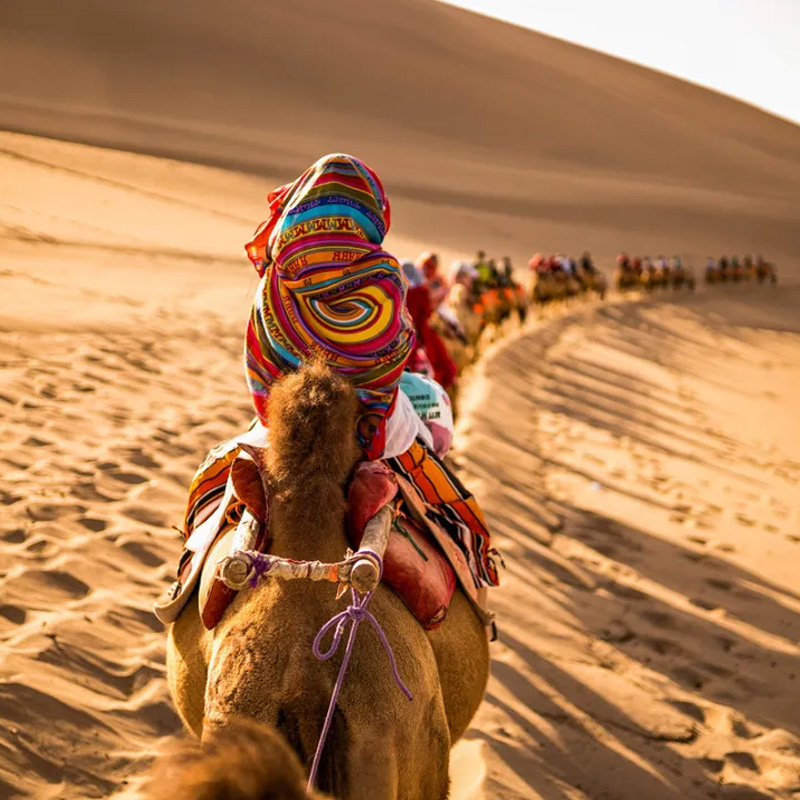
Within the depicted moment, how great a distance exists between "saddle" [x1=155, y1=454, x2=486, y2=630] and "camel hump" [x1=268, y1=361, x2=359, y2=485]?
0.10 meters

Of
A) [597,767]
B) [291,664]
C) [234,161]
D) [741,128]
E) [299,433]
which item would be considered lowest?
[597,767]

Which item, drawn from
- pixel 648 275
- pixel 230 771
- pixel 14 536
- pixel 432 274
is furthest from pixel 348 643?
pixel 648 275

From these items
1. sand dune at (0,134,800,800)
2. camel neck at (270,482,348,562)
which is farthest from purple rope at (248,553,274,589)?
sand dune at (0,134,800,800)

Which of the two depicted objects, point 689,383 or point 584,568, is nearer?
point 584,568

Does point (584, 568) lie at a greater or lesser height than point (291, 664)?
lesser

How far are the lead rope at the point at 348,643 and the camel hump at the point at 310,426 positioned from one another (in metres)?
0.35

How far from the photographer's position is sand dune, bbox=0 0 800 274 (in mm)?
42281

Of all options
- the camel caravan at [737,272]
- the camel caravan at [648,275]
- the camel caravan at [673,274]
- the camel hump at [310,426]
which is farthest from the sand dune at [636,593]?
the camel caravan at [737,272]

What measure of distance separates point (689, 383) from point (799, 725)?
12761 mm

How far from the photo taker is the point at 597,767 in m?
4.54

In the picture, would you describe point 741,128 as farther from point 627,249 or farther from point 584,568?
point 584,568

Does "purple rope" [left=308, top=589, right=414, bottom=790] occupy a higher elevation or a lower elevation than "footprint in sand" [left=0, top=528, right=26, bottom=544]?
higher

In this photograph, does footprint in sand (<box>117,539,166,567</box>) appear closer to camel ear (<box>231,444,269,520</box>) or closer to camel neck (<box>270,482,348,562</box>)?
camel ear (<box>231,444,269,520</box>)

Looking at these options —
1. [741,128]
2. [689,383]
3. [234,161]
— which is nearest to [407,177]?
[234,161]
